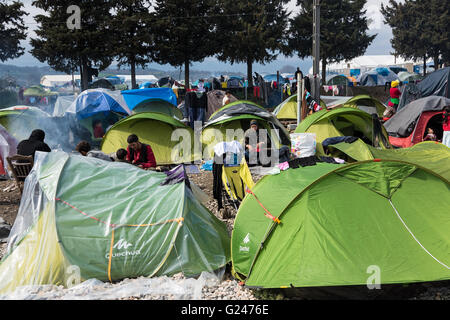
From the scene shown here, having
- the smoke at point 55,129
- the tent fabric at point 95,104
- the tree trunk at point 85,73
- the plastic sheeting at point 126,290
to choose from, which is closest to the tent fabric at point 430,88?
the tent fabric at point 95,104

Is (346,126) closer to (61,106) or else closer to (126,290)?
(126,290)

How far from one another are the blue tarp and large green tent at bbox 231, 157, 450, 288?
11.9m

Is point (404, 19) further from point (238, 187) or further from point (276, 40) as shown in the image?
point (238, 187)

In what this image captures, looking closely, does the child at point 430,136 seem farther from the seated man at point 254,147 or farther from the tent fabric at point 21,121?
the tent fabric at point 21,121

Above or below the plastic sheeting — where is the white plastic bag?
above

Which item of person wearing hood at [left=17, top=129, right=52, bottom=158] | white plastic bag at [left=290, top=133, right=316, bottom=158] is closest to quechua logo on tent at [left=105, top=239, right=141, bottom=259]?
person wearing hood at [left=17, top=129, right=52, bottom=158]

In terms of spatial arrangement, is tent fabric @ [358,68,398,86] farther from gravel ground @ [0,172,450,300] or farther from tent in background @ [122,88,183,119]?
gravel ground @ [0,172,450,300]

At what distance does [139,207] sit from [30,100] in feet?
106

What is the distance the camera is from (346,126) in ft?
38.8

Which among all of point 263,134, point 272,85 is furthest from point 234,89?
point 263,134

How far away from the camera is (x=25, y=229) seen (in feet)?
17.2

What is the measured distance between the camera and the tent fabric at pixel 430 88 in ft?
55.6

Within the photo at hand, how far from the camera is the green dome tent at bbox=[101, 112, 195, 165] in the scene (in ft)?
36.7

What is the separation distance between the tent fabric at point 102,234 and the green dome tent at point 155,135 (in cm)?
574
